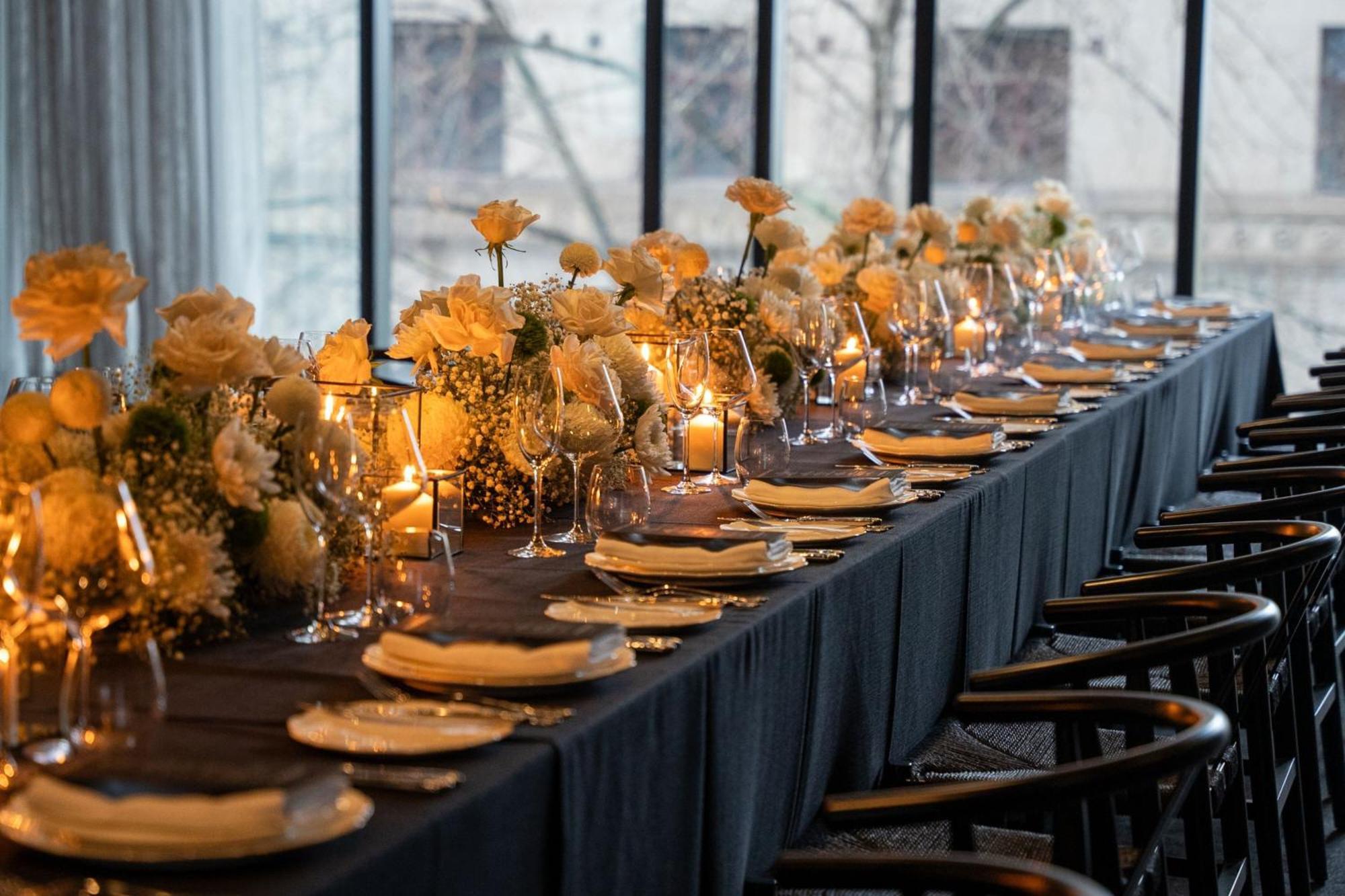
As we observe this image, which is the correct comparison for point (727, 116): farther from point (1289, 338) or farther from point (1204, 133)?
point (1289, 338)

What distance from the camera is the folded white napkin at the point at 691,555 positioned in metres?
2.13

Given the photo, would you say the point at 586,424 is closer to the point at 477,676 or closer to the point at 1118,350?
the point at 477,676

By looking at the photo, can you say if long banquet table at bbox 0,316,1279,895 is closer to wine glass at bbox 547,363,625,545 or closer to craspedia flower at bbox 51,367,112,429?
wine glass at bbox 547,363,625,545

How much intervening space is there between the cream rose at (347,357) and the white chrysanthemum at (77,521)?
28.6 inches

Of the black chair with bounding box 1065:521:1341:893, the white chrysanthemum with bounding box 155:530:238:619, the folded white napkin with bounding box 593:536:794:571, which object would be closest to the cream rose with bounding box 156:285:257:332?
the white chrysanthemum with bounding box 155:530:238:619

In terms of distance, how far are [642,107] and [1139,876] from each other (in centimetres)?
679

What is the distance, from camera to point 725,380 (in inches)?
117

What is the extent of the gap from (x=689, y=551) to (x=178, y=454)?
65 centimetres

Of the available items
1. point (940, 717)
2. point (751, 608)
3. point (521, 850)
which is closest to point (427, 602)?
point (751, 608)

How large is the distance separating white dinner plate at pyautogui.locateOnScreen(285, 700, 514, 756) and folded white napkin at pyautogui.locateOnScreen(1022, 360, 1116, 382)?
3.33 meters

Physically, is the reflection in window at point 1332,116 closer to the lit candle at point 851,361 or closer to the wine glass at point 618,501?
the lit candle at point 851,361

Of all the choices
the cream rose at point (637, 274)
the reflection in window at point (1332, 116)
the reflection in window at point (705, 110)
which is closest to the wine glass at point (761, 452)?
the cream rose at point (637, 274)

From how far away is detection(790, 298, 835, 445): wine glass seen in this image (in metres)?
3.34

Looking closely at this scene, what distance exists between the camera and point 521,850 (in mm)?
1430
